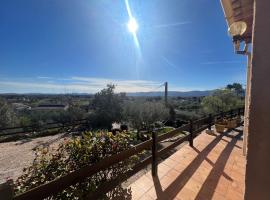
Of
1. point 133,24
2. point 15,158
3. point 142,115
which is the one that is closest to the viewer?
point 133,24

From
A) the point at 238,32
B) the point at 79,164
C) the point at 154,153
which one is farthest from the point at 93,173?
the point at 238,32

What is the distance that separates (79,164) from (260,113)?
1.87 m

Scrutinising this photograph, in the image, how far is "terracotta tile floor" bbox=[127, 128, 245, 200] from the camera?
2.61m

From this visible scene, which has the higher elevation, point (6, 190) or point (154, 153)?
point (6, 190)

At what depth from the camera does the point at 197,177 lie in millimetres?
3105

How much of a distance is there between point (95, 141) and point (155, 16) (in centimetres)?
496

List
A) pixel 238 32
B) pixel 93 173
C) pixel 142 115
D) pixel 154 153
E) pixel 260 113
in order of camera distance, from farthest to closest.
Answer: pixel 142 115, pixel 154 153, pixel 238 32, pixel 93 173, pixel 260 113

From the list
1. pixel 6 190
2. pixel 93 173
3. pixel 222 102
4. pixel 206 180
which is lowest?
pixel 206 180

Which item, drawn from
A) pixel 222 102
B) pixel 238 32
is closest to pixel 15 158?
pixel 238 32

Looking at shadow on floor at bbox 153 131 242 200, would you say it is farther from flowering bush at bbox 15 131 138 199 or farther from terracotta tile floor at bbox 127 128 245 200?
flowering bush at bbox 15 131 138 199

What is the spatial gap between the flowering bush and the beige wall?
1.60 m

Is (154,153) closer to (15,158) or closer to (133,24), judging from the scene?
(133,24)

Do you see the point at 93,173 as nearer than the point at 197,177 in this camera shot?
Yes

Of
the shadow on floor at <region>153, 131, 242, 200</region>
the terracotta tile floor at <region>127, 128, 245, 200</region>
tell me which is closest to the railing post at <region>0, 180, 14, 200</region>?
the terracotta tile floor at <region>127, 128, 245, 200</region>
